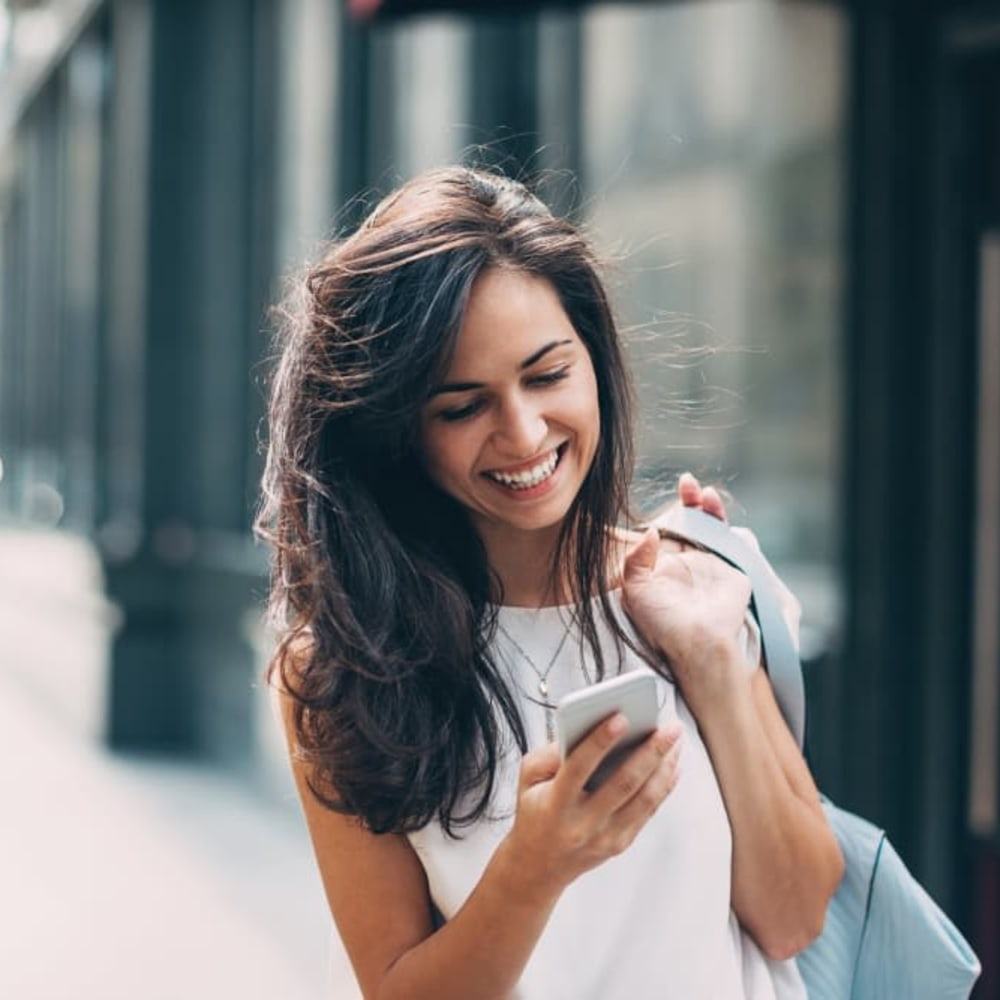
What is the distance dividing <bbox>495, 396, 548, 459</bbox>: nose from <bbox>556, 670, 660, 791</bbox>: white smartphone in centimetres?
35

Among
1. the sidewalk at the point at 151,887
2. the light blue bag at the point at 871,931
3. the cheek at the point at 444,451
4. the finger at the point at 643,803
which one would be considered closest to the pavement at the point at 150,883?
the sidewalk at the point at 151,887

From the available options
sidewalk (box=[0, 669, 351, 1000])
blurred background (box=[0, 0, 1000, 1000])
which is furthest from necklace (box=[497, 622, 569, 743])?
sidewalk (box=[0, 669, 351, 1000])

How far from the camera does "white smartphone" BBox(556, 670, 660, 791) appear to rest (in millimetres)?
1740

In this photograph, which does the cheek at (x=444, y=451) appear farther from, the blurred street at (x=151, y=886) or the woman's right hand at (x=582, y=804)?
the blurred street at (x=151, y=886)

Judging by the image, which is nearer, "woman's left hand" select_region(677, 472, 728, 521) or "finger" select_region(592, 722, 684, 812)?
"finger" select_region(592, 722, 684, 812)

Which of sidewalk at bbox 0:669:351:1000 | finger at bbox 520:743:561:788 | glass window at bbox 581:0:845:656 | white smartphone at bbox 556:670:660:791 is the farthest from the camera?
sidewalk at bbox 0:669:351:1000

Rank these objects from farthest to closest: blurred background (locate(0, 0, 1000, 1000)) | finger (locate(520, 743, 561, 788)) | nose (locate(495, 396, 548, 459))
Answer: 1. blurred background (locate(0, 0, 1000, 1000))
2. nose (locate(495, 396, 548, 459))
3. finger (locate(520, 743, 561, 788))

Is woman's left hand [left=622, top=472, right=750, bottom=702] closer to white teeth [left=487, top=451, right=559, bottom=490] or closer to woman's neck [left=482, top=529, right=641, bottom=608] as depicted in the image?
woman's neck [left=482, top=529, right=641, bottom=608]

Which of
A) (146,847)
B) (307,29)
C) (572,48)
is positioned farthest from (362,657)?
(307,29)

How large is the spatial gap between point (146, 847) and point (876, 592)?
4.47 m

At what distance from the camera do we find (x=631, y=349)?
246cm

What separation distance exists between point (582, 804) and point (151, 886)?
20.2 ft

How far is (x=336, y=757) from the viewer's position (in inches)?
79.5

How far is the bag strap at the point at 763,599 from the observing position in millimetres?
2201
